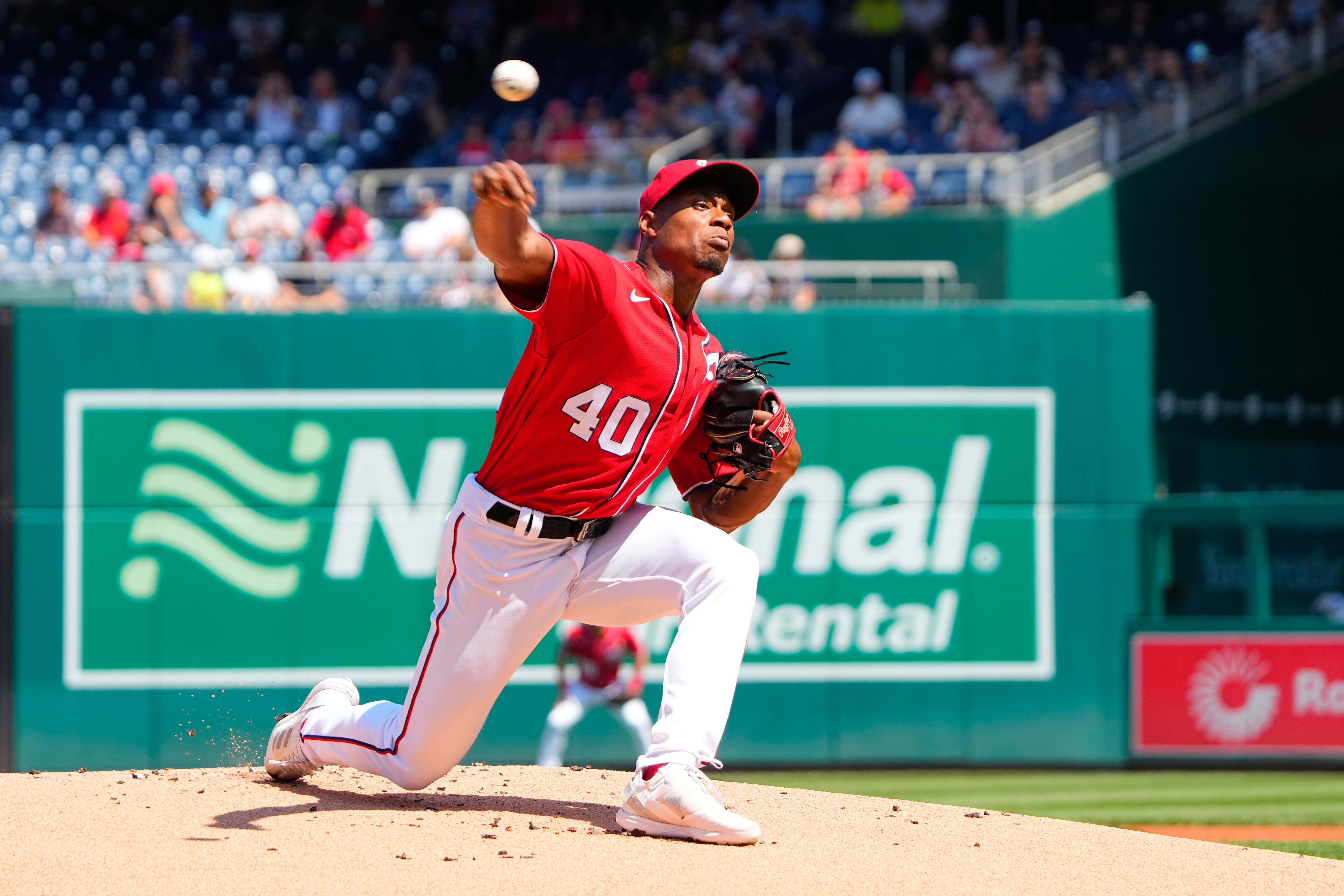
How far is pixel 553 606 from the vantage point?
360cm

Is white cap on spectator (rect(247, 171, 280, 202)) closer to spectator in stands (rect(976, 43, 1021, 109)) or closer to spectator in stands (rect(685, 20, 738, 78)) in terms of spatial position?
spectator in stands (rect(685, 20, 738, 78))

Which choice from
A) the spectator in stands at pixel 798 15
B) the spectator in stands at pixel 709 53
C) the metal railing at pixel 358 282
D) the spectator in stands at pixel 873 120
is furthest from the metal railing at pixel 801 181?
the spectator in stands at pixel 798 15

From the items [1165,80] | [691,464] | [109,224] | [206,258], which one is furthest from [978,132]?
[691,464]

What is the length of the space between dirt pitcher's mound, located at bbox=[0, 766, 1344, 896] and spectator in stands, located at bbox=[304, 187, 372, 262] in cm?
596

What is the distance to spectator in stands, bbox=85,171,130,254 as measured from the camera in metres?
10.3

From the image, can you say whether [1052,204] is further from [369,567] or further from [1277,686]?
[369,567]

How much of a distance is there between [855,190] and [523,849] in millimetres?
8741

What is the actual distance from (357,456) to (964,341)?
3.78 metres

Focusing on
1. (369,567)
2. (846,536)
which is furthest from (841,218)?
(369,567)

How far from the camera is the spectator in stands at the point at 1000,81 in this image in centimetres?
1345

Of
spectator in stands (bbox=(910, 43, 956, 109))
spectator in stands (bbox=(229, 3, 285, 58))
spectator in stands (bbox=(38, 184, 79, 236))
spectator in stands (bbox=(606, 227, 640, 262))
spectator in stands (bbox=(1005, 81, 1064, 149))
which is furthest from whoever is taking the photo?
spectator in stands (bbox=(229, 3, 285, 58))

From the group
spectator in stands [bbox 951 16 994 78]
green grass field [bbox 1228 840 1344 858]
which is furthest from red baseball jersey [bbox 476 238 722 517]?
spectator in stands [bbox 951 16 994 78]

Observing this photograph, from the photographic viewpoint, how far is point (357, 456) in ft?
27.2

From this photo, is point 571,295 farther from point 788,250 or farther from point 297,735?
point 788,250
